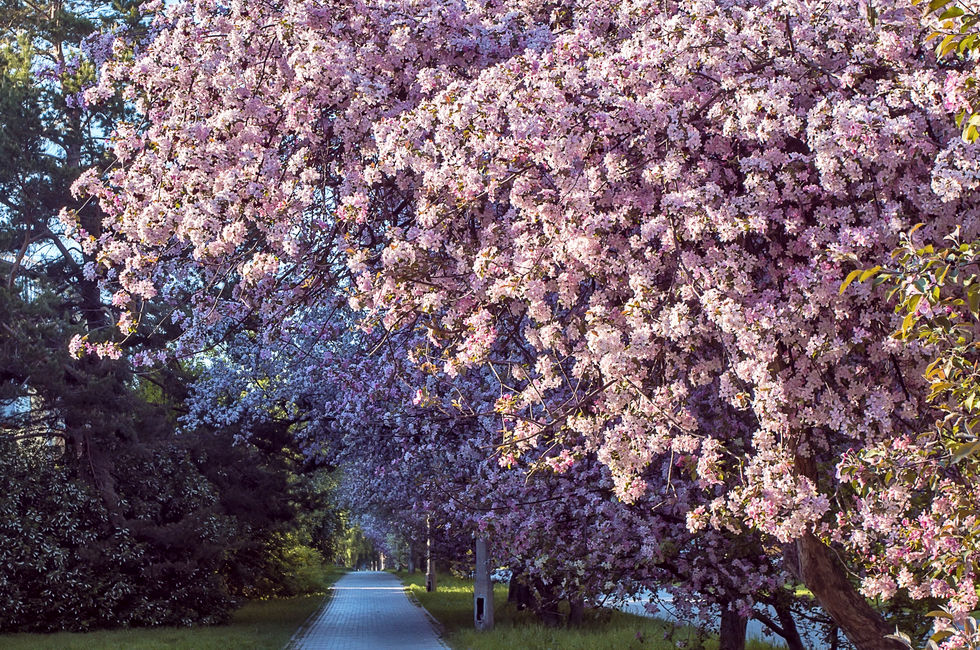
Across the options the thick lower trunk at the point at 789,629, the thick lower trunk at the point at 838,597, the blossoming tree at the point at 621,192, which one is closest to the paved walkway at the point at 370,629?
the thick lower trunk at the point at 789,629

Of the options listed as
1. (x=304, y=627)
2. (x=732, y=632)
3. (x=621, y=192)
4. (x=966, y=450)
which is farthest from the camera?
(x=304, y=627)

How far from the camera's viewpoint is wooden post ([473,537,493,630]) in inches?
881

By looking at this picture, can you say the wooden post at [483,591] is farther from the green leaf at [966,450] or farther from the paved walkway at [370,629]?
the green leaf at [966,450]

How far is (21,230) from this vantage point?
24.5 m

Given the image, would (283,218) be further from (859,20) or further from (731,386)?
(859,20)

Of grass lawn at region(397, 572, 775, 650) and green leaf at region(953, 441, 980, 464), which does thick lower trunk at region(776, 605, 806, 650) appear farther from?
green leaf at region(953, 441, 980, 464)

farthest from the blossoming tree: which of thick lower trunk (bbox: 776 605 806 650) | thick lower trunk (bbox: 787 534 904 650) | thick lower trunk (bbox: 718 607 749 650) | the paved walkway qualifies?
the paved walkway

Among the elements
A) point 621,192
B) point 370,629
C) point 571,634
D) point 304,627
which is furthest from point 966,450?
point 304,627

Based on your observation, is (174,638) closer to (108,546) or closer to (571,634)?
(108,546)

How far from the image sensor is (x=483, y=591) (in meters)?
22.5

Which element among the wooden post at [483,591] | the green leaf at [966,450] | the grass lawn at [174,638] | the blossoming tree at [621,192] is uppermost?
the blossoming tree at [621,192]

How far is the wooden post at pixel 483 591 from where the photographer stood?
2238 centimetres

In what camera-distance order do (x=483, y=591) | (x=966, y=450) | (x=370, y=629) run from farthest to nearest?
(x=370, y=629)
(x=483, y=591)
(x=966, y=450)

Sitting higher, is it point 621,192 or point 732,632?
point 621,192
